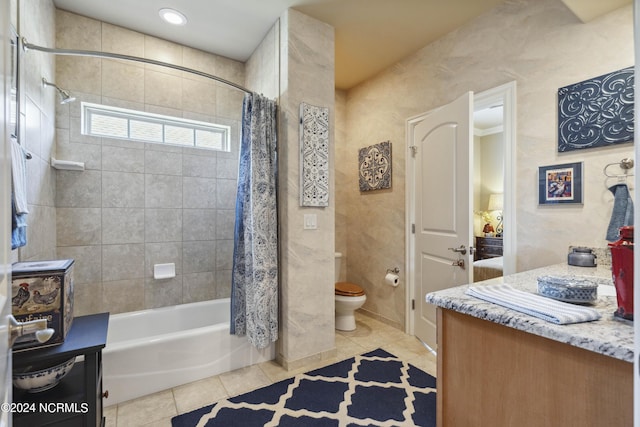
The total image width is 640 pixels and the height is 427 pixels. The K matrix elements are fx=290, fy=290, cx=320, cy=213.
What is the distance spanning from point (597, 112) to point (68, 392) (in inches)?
118

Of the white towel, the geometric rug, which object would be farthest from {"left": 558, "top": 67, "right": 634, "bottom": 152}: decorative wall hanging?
the white towel

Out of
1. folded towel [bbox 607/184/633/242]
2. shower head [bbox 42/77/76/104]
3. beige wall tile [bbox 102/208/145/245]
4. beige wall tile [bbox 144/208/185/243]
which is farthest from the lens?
beige wall tile [bbox 144/208/185/243]

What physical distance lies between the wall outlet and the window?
1.24m

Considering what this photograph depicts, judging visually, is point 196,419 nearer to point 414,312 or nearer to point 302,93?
point 414,312

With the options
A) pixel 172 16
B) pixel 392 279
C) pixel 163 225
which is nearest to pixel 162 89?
pixel 172 16

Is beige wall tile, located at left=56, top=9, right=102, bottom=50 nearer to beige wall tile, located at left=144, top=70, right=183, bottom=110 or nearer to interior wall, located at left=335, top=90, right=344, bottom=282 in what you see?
beige wall tile, located at left=144, top=70, right=183, bottom=110

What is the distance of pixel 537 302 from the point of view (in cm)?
86

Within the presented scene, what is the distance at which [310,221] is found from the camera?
7.37 ft

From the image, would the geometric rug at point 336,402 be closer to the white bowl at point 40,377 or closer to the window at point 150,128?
the white bowl at point 40,377

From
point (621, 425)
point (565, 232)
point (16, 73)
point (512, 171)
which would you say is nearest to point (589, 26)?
point (512, 171)

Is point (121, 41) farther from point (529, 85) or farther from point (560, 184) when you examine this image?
point (560, 184)

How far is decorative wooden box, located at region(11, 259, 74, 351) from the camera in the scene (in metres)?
1.09

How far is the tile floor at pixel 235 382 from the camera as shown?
1.65 m

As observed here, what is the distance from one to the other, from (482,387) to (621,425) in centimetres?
30
